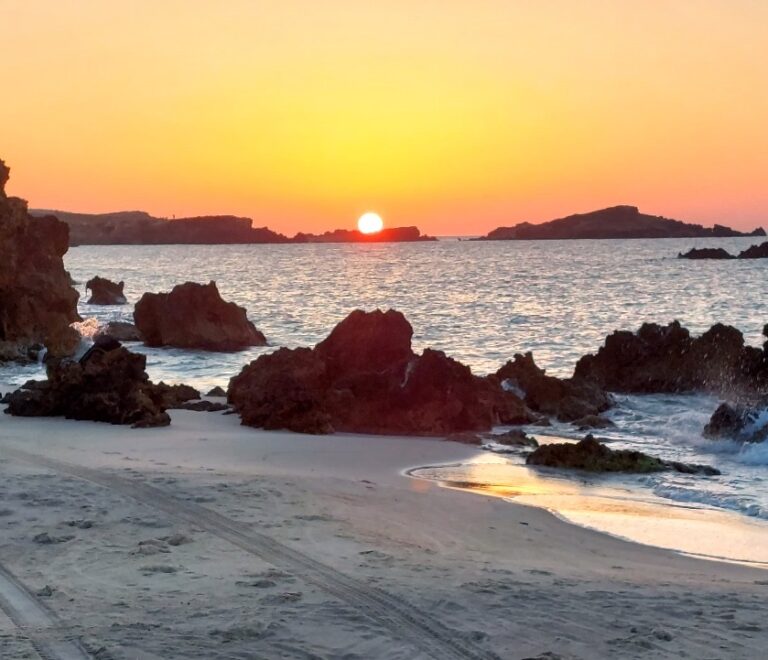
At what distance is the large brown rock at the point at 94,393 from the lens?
13703 millimetres

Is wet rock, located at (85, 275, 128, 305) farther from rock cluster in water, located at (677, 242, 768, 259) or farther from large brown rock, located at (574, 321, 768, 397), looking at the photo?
rock cluster in water, located at (677, 242, 768, 259)

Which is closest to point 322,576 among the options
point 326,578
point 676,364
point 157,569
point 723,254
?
point 326,578

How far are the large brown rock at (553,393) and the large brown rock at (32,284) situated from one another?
44.6 ft

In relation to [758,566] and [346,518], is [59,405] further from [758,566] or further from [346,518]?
[758,566]

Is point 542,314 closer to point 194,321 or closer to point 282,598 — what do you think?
point 194,321

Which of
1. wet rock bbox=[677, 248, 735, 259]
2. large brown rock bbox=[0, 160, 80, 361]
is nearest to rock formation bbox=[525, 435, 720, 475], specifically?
large brown rock bbox=[0, 160, 80, 361]

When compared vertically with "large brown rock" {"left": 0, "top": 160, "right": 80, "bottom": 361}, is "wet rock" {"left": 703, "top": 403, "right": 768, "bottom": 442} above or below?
below

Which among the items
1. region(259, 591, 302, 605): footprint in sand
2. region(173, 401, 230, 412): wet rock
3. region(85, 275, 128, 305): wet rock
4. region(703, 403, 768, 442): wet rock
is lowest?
region(173, 401, 230, 412): wet rock

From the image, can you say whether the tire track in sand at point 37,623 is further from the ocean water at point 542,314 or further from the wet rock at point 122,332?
the wet rock at point 122,332

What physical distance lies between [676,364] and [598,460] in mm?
10054

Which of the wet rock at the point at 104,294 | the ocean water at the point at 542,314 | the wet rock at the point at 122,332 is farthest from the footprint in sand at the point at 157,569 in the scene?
the wet rock at the point at 104,294

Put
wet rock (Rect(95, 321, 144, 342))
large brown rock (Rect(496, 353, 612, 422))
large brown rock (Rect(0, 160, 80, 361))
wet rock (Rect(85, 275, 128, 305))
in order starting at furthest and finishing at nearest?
wet rock (Rect(85, 275, 128, 305)) < wet rock (Rect(95, 321, 144, 342)) < large brown rock (Rect(0, 160, 80, 361)) < large brown rock (Rect(496, 353, 612, 422))

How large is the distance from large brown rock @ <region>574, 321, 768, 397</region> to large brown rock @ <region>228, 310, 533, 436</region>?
5.20 metres

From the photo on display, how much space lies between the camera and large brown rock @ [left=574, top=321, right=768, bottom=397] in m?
20.6
